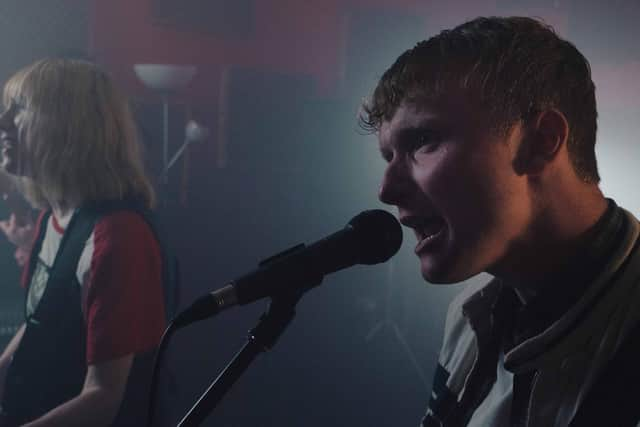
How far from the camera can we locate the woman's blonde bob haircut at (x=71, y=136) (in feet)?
6.65

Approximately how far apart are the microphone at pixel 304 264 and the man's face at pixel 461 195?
0.08m

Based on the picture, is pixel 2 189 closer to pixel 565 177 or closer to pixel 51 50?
pixel 51 50

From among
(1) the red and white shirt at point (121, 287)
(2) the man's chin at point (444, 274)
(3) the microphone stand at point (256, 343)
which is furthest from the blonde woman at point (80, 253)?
(2) the man's chin at point (444, 274)

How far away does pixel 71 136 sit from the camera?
2.05 metres

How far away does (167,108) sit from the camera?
340 cm

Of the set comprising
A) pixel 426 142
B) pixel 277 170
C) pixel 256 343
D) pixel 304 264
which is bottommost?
pixel 277 170

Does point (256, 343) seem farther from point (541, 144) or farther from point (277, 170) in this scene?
point (277, 170)

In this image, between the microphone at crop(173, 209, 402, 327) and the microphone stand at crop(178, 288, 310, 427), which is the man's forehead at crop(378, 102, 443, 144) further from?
the microphone stand at crop(178, 288, 310, 427)

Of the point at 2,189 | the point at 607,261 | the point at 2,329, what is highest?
the point at 607,261

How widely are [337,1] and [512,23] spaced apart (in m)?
2.15

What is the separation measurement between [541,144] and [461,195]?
0.16m

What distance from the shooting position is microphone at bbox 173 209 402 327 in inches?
37.5

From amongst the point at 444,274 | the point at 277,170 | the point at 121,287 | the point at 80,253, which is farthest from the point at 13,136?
the point at 444,274

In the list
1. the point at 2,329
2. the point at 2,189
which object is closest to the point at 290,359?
the point at 2,329
